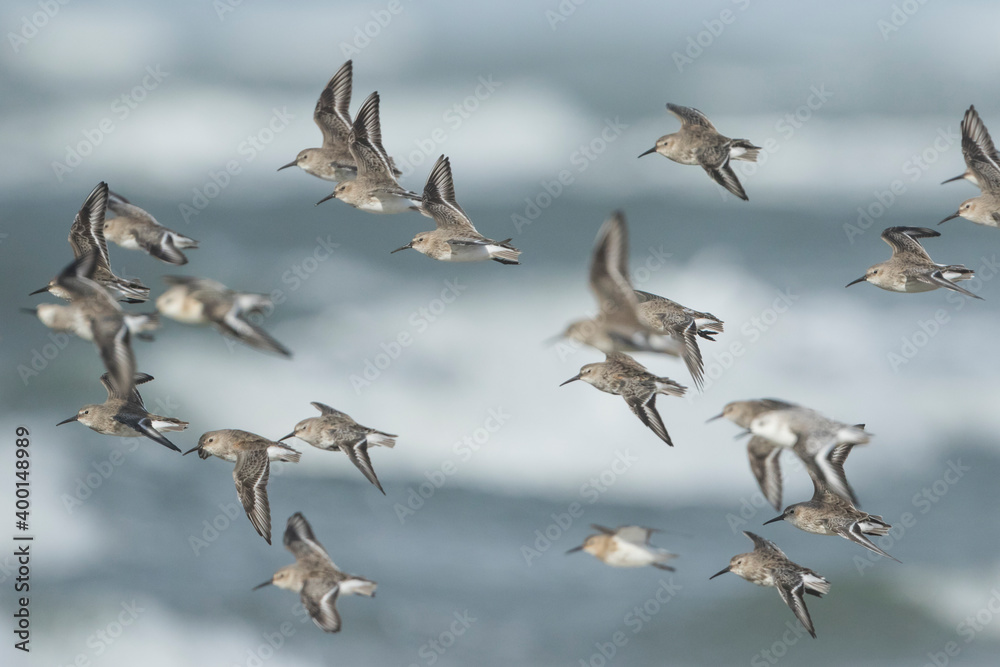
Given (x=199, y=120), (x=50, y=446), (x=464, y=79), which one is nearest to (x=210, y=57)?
(x=199, y=120)

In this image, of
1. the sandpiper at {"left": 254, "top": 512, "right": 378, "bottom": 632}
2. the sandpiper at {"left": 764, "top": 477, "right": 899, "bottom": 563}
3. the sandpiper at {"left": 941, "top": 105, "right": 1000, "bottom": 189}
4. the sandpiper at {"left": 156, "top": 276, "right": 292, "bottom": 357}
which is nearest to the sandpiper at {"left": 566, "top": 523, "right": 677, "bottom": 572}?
the sandpiper at {"left": 764, "top": 477, "right": 899, "bottom": 563}

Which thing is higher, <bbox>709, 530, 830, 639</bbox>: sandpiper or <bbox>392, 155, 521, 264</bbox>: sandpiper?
<bbox>392, 155, 521, 264</bbox>: sandpiper

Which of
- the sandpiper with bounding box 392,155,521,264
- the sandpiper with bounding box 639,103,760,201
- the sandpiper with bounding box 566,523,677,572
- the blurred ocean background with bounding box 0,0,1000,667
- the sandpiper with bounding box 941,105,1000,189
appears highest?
the sandpiper with bounding box 941,105,1000,189

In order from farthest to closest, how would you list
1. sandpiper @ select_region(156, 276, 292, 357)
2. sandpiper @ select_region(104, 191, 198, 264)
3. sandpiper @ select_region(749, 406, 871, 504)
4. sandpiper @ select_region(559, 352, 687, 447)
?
sandpiper @ select_region(559, 352, 687, 447) < sandpiper @ select_region(104, 191, 198, 264) < sandpiper @ select_region(749, 406, 871, 504) < sandpiper @ select_region(156, 276, 292, 357)

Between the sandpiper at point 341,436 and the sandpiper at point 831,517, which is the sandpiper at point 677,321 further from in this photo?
the sandpiper at point 341,436

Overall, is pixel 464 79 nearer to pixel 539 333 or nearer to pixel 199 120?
pixel 199 120

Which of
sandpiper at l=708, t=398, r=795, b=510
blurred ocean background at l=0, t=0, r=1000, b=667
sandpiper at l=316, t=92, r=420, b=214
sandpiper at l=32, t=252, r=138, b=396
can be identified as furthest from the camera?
blurred ocean background at l=0, t=0, r=1000, b=667

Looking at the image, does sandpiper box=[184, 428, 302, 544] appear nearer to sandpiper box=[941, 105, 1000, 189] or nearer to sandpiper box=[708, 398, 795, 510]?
sandpiper box=[708, 398, 795, 510]
